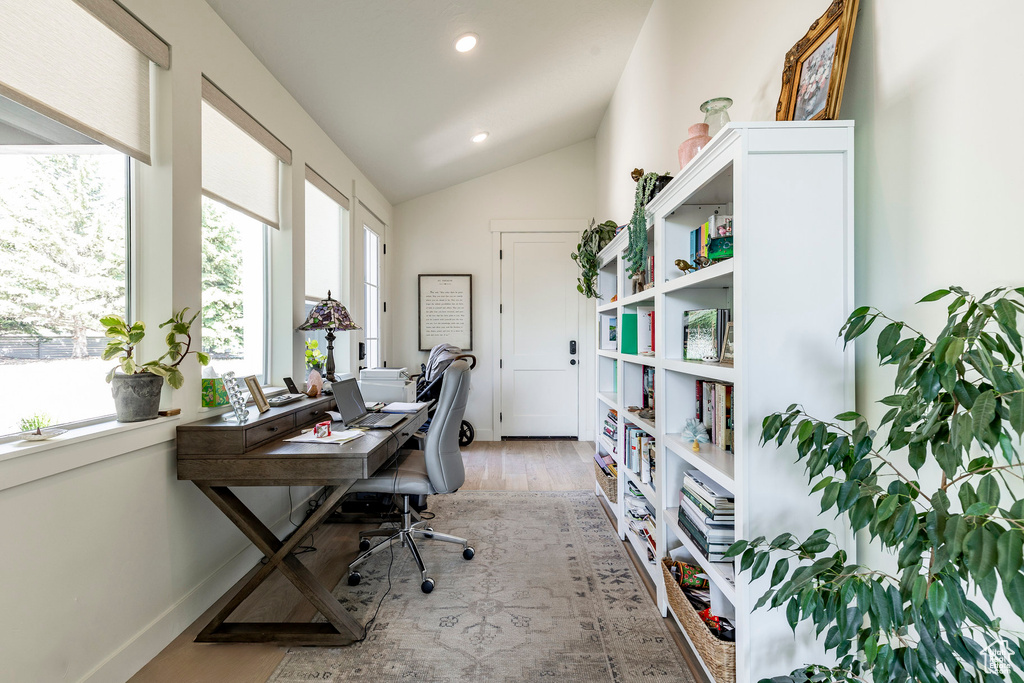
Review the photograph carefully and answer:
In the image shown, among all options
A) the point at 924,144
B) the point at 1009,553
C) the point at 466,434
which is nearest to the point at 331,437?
the point at 1009,553

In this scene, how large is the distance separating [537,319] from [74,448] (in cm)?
419

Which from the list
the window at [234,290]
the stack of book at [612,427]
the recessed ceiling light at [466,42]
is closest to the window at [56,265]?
the window at [234,290]

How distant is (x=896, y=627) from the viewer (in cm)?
83

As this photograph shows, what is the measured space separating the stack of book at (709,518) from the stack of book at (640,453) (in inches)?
19.0

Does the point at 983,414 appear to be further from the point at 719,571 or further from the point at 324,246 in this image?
the point at 324,246

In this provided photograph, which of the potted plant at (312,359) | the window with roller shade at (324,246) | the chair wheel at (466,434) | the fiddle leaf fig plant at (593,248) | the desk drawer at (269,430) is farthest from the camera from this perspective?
the chair wheel at (466,434)

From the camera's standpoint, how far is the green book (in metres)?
2.77

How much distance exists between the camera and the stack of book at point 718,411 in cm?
173

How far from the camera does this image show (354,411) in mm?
2531

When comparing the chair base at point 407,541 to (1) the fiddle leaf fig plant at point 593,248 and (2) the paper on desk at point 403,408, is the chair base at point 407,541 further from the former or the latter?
(1) the fiddle leaf fig plant at point 593,248

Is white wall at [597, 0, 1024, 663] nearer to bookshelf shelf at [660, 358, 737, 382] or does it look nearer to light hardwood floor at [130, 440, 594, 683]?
bookshelf shelf at [660, 358, 737, 382]

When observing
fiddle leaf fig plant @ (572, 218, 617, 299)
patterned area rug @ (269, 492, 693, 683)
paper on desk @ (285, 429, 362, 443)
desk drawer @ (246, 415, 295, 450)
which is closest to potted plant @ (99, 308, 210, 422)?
desk drawer @ (246, 415, 295, 450)

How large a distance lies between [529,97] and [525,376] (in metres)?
2.70

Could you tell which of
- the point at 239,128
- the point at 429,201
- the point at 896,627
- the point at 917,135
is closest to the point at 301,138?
the point at 239,128
